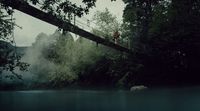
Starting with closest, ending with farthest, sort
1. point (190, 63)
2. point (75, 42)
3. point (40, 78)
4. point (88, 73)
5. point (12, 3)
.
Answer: point (12, 3) → point (190, 63) → point (88, 73) → point (75, 42) → point (40, 78)

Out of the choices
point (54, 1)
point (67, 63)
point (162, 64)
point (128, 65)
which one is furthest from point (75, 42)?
point (54, 1)

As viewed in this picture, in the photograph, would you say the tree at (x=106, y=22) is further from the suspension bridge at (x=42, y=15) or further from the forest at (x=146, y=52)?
the suspension bridge at (x=42, y=15)

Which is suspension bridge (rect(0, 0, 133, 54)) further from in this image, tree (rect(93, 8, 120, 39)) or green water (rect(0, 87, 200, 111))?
tree (rect(93, 8, 120, 39))

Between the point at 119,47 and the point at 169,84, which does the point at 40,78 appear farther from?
the point at 119,47

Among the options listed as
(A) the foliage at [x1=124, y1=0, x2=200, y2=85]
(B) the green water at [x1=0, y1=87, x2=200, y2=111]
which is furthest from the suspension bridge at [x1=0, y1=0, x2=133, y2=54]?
(A) the foliage at [x1=124, y1=0, x2=200, y2=85]

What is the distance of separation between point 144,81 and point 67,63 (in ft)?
60.9

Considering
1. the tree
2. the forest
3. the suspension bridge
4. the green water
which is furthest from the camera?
the tree

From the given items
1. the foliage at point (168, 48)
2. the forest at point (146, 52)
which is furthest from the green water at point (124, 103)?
the foliage at point (168, 48)

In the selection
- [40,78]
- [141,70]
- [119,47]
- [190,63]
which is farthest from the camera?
[40,78]

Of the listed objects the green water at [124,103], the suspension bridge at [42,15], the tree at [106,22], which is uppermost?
the tree at [106,22]

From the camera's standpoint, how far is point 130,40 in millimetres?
37875

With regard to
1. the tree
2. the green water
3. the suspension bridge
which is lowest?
the green water

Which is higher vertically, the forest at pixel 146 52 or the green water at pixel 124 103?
the forest at pixel 146 52

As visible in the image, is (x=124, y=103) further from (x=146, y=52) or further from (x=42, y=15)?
(x=146, y=52)
